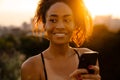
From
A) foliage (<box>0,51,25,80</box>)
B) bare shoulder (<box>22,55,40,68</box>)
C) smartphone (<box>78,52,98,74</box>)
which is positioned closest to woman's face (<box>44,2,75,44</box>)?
bare shoulder (<box>22,55,40,68</box>)

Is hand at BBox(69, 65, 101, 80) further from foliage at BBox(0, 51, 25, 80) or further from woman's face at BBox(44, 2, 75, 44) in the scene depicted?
foliage at BBox(0, 51, 25, 80)

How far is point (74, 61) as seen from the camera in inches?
147

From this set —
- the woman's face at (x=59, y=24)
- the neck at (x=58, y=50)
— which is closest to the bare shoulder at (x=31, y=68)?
the neck at (x=58, y=50)

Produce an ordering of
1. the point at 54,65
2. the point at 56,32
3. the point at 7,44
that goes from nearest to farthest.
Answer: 1. the point at 56,32
2. the point at 54,65
3. the point at 7,44

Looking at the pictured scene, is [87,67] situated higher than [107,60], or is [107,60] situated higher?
[87,67]

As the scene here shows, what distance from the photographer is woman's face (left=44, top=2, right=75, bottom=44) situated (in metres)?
3.42

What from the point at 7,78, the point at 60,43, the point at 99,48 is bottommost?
the point at 7,78

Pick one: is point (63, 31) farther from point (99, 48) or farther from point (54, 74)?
point (99, 48)

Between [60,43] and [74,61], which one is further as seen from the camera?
[74,61]

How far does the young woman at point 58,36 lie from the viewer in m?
3.43

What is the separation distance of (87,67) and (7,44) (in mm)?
28978

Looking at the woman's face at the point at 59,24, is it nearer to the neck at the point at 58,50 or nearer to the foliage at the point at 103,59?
the neck at the point at 58,50

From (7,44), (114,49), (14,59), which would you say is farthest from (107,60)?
(7,44)

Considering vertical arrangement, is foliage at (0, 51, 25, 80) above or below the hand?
below
